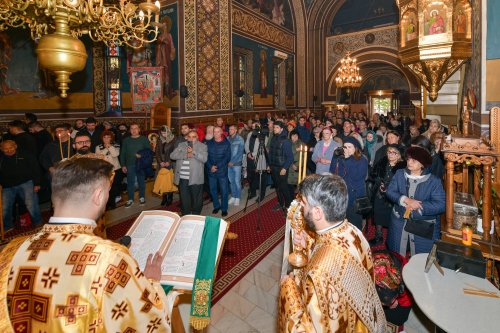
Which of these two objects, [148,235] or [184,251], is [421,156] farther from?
[148,235]

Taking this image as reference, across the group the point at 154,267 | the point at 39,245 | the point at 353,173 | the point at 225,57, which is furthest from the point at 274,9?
the point at 39,245

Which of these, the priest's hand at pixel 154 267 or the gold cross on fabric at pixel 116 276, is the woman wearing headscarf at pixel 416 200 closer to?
the priest's hand at pixel 154 267

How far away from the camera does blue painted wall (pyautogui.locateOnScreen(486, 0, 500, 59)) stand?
12.7 feet

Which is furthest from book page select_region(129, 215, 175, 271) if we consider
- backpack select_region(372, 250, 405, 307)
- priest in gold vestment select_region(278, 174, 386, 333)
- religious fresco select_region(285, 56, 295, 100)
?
religious fresco select_region(285, 56, 295, 100)

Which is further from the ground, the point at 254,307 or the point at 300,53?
the point at 300,53

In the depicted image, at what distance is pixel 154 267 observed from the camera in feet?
5.34

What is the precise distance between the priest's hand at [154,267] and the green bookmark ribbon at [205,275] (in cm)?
25

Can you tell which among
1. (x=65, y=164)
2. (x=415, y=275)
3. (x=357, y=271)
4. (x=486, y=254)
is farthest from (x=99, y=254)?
(x=486, y=254)

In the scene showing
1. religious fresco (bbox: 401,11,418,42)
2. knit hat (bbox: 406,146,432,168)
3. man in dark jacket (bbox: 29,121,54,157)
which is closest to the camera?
knit hat (bbox: 406,146,432,168)

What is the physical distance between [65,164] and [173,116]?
9.34 metres

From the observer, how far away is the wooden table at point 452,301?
1689 millimetres

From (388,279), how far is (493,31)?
147 inches

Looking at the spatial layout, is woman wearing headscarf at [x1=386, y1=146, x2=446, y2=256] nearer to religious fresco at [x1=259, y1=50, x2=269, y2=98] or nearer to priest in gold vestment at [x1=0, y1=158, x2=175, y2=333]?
priest in gold vestment at [x1=0, y1=158, x2=175, y2=333]

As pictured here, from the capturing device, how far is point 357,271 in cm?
157
